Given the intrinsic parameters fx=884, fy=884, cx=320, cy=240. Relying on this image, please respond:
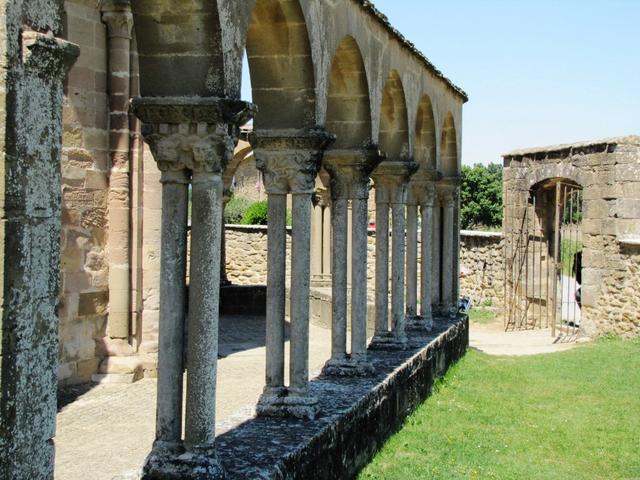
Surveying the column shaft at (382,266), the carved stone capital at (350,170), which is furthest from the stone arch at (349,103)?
the column shaft at (382,266)

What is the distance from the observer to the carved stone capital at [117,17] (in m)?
9.49

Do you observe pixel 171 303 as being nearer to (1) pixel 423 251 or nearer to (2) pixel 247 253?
(1) pixel 423 251

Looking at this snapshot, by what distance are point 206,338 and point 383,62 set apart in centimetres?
528

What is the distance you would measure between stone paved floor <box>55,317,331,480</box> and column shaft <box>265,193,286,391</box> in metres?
0.46

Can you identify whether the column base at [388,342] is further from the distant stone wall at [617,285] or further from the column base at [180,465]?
the distant stone wall at [617,285]

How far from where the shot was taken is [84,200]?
9312mm

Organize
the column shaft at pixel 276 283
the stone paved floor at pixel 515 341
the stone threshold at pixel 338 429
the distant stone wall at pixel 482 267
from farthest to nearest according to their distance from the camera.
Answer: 1. the distant stone wall at pixel 482 267
2. the stone paved floor at pixel 515 341
3. the column shaft at pixel 276 283
4. the stone threshold at pixel 338 429

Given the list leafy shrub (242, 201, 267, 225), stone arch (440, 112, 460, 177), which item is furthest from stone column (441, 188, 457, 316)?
leafy shrub (242, 201, 267, 225)

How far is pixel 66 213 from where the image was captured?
910 cm

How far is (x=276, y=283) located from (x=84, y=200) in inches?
135

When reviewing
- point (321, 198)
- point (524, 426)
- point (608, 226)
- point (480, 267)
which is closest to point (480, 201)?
point (480, 267)

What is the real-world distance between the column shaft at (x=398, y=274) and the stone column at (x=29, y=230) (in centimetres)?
726

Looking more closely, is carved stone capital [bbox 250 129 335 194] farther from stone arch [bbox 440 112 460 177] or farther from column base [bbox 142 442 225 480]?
stone arch [bbox 440 112 460 177]

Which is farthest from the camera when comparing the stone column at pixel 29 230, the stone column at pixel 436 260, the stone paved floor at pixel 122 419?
the stone column at pixel 436 260
